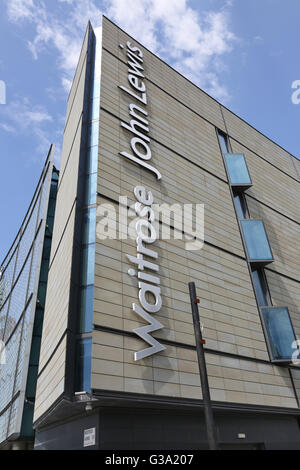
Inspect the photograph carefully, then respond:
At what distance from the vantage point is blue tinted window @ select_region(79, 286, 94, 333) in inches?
422

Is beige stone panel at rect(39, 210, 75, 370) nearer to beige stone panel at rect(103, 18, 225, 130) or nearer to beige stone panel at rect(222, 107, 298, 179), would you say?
beige stone panel at rect(103, 18, 225, 130)

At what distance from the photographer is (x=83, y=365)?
10.2 m

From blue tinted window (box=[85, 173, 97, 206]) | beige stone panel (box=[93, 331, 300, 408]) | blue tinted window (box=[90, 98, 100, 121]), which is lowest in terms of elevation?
beige stone panel (box=[93, 331, 300, 408])

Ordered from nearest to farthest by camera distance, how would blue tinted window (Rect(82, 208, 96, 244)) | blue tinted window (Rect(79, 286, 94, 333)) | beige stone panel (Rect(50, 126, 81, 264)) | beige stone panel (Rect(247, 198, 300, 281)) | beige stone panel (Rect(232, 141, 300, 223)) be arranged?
1. blue tinted window (Rect(79, 286, 94, 333))
2. blue tinted window (Rect(82, 208, 96, 244))
3. beige stone panel (Rect(50, 126, 81, 264))
4. beige stone panel (Rect(247, 198, 300, 281))
5. beige stone panel (Rect(232, 141, 300, 223))

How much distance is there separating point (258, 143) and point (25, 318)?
21431 millimetres

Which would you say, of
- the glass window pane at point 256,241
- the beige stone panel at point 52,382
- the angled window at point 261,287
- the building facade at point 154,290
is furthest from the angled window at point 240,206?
the beige stone panel at point 52,382

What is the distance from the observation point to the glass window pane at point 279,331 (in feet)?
49.1

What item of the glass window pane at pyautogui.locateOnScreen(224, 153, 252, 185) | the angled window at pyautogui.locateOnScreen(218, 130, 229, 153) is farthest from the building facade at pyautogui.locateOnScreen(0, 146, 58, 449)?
the glass window pane at pyautogui.locateOnScreen(224, 153, 252, 185)

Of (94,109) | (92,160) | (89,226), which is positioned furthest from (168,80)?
(89,226)

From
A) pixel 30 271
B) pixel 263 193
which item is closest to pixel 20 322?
pixel 30 271

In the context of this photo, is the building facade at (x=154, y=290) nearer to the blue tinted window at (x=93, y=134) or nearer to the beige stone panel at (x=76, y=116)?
the blue tinted window at (x=93, y=134)

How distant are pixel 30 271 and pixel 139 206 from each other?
12.7 m

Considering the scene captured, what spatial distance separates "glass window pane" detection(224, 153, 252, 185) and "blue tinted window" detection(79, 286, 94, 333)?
1262 cm

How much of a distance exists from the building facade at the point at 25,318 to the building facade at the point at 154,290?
116 inches
